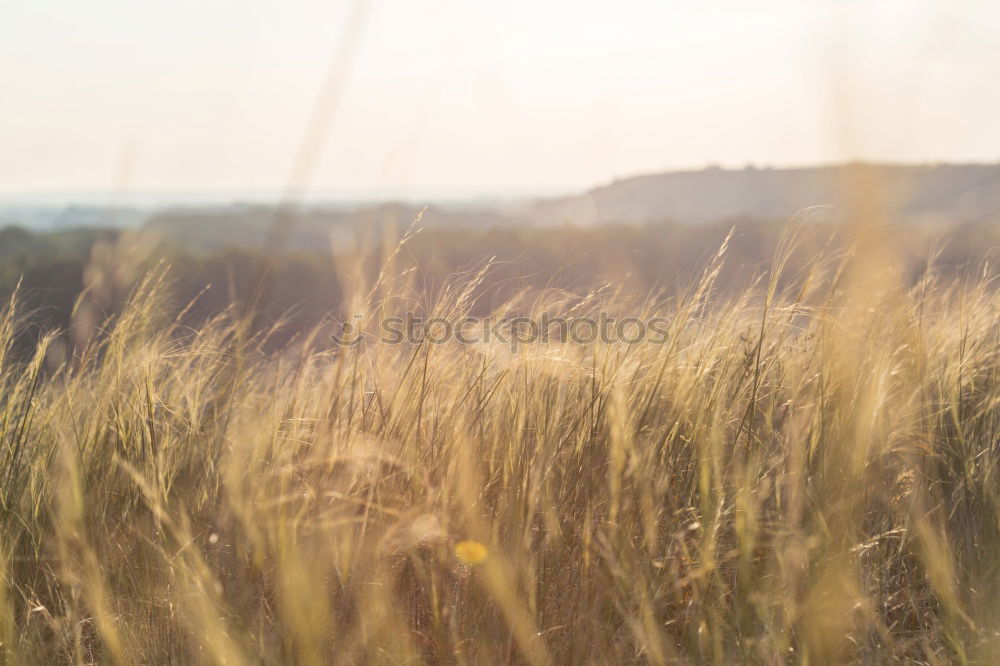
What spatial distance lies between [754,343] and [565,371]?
0.63m

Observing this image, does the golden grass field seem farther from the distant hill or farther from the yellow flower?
the distant hill

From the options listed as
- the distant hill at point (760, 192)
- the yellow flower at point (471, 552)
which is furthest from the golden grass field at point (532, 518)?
the distant hill at point (760, 192)

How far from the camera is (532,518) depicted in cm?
169

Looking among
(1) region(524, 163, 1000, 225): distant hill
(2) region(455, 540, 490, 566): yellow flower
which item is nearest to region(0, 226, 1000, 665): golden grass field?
(2) region(455, 540, 490, 566): yellow flower

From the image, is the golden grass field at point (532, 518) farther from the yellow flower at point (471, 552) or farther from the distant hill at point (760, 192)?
the distant hill at point (760, 192)

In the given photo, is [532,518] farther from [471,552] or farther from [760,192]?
[760,192]

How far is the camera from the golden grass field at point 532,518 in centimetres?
163

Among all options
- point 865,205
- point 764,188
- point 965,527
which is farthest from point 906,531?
point 764,188

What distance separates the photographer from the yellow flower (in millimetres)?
1685

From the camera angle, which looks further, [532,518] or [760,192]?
[760,192]

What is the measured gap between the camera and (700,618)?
1.62 m

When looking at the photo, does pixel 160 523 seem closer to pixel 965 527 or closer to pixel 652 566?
pixel 652 566

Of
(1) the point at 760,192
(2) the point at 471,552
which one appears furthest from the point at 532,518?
(1) the point at 760,192

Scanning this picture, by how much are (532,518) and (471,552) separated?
0.15 m
